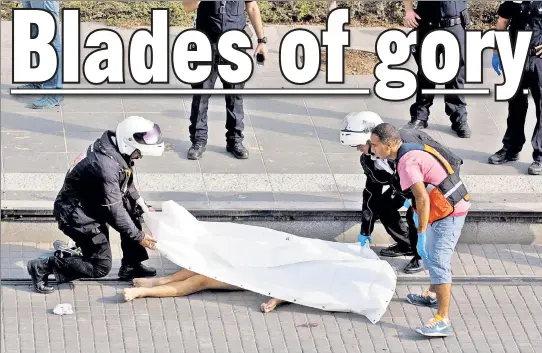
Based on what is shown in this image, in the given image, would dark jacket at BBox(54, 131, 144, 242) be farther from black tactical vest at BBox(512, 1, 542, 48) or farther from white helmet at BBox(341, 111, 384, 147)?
black tactical vest at BBox(512, 1, 542, 48)

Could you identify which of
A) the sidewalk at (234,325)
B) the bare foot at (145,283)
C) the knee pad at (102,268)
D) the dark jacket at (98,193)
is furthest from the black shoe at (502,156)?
the knee pad at (102,268)

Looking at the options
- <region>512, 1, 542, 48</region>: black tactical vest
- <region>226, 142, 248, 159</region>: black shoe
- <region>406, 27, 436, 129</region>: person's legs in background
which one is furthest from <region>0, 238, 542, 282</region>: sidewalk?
<region>406, 27, 436, 129</region>: person's legs in background

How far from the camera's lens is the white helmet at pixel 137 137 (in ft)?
33.3

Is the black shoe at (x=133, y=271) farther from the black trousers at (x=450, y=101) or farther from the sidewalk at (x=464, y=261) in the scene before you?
the black trousers at (x=450, y=101)

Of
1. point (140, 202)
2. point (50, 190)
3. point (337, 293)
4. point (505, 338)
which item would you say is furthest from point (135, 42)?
point (505, 338)

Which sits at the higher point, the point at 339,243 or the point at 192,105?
the point at 192,105

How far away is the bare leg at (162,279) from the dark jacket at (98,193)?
0.40 metres

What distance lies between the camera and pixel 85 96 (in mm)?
13930

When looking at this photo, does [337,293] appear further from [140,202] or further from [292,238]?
[140,202]

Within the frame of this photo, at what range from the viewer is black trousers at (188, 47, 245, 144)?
12.6 m

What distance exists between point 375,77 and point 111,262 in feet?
16.6

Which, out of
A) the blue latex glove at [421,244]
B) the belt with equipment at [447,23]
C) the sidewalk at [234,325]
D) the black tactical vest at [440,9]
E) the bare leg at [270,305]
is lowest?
the sidewalk at [234,325]

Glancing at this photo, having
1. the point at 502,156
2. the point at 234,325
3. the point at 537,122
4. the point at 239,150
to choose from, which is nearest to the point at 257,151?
the point at 239,150

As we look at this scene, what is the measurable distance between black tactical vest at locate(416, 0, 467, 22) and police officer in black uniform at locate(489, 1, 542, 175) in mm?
460
